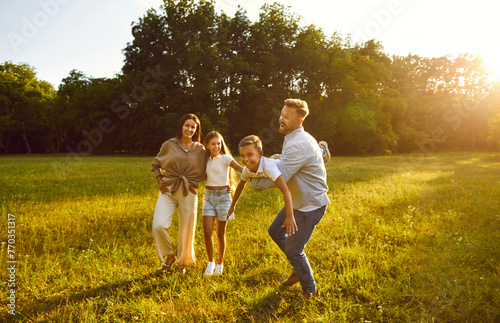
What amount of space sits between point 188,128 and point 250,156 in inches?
82.0

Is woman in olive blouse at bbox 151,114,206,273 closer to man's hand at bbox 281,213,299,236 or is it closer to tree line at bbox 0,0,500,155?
man's hand at bbox 281,213,299,236

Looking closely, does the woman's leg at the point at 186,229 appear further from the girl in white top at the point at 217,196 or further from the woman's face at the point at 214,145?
the woman's face at the point at 214,145

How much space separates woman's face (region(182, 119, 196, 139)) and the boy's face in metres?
1.99

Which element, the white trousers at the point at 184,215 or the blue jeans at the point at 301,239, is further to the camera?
the white trousers at the point at 184,215

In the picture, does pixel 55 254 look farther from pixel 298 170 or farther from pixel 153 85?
pixel 153 85

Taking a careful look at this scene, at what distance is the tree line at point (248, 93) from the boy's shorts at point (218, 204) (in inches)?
1359

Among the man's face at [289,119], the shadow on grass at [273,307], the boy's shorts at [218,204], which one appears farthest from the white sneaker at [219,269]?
the man's face at [289,119]

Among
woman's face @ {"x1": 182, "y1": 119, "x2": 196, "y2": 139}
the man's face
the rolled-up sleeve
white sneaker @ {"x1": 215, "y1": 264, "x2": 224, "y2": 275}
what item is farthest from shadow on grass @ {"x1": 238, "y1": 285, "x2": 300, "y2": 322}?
woman's face @ {"x1": 182, "y1": 119, "x2": 196, "y2": 139}

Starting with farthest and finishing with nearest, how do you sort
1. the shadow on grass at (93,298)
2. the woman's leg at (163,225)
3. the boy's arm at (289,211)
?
the woman's leg at (163,225) → the shadow on grass at (93,298) → the boy's arm at (289,211)

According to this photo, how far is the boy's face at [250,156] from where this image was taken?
3729 mm

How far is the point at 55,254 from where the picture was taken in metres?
5.82

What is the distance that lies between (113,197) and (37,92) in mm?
62889

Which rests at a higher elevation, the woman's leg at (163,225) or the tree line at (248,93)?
the tree line at (248,93)

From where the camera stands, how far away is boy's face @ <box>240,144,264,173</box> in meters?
3.73
